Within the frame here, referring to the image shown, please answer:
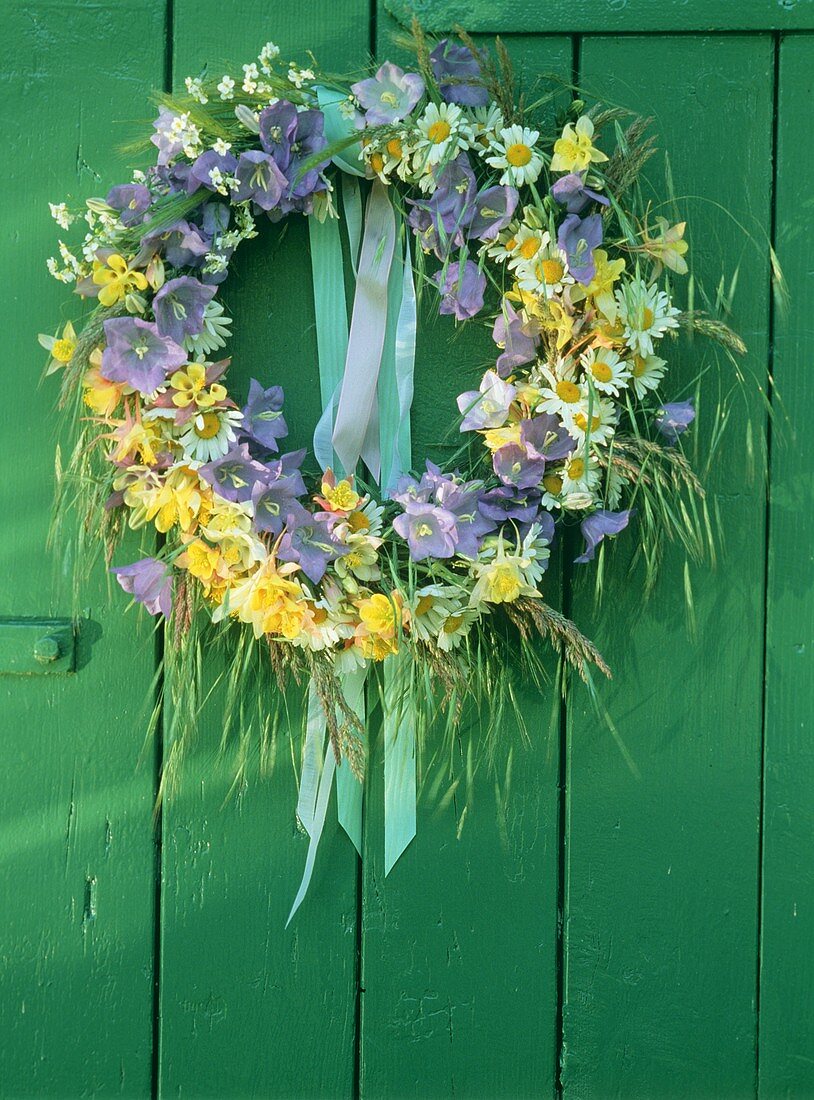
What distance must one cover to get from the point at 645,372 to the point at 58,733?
81cm

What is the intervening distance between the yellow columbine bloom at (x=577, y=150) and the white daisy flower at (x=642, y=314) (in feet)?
0.44

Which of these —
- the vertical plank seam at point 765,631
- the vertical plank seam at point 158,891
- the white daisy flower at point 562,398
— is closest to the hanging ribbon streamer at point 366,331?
the white daisy flower at point 562,398

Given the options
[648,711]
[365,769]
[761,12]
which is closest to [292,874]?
[365,769]

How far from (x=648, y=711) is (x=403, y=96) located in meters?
0.76

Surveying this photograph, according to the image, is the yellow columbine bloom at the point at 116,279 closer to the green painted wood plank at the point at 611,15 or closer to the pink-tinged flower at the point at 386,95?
the pink-tinged flower at the point at 386,95

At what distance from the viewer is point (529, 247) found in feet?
3.88

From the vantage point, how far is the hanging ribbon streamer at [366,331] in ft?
4.10

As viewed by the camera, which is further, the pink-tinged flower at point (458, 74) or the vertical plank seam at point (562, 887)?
the vertical plank seam at point (562, 887)

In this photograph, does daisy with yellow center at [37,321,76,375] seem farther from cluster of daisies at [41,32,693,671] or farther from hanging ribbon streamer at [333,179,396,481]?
hanging ribbon streamer at [333,179,396,481]

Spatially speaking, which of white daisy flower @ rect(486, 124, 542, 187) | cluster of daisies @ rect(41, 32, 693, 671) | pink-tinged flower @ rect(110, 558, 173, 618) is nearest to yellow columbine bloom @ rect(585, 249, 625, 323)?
cluster of daisies @ rect(41, 32, 693, 671)

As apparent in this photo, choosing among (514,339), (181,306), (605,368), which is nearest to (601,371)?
(605,368)

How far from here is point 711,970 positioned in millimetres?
1298

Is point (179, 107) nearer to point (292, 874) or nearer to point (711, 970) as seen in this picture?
point (292, 874)

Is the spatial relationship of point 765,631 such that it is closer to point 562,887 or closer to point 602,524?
point 602,524
